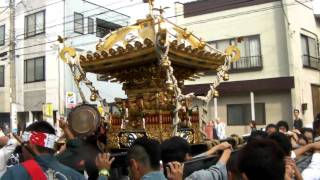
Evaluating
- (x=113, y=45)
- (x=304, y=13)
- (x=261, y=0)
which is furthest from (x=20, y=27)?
(x=113, y=45)

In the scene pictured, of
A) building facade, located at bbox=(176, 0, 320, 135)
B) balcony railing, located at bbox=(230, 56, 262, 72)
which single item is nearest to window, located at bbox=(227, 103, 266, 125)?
building facade, located at bbox=(176, 0, 320, 135)

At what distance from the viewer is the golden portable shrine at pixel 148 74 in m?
5.06

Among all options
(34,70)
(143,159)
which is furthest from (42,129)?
(34,70)

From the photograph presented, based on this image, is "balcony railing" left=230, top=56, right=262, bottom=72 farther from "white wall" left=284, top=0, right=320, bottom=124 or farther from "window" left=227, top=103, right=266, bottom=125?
"window" left=227, top=103, right=266, bottom=125

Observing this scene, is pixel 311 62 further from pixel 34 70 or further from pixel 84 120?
pixel 84 120

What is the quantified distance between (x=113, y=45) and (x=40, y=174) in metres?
3.46

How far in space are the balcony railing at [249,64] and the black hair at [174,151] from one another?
1624 cm

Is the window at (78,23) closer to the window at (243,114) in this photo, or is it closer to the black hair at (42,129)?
the window at (243,114)

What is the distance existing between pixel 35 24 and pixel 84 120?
67.6 feet

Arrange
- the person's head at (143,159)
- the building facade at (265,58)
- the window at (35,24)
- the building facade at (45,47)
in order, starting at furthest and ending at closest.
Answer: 1. the window at (35,24)
2. the building facade at (45,47)
3. the building facade at (265,58)
4. the person's head at (143,159)

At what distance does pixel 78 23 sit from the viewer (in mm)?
23391

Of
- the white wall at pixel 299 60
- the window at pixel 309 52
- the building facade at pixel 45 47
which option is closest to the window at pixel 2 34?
the building facade at pixel 45 47

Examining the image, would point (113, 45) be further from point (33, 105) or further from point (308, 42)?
point (33, 105)

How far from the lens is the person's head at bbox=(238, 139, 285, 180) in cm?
194
